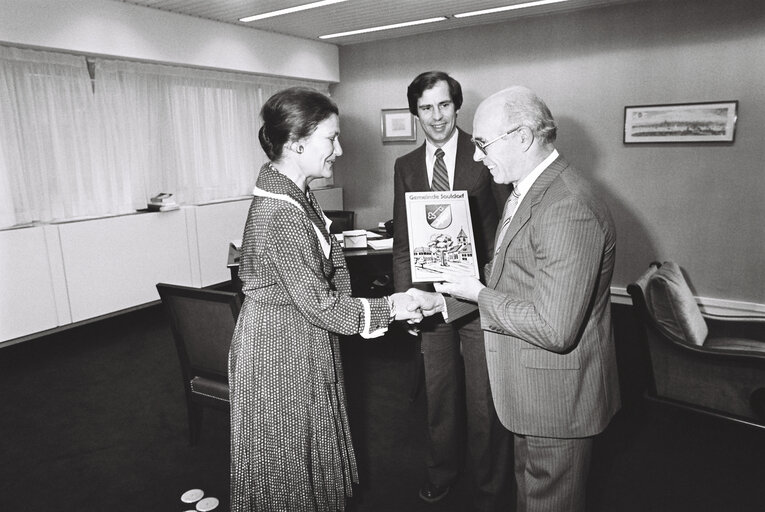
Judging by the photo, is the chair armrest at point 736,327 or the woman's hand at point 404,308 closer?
the woman's hand at point 404,308

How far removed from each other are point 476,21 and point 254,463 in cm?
550

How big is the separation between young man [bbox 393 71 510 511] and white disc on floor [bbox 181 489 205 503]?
1070mm

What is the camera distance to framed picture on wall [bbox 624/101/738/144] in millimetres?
4828

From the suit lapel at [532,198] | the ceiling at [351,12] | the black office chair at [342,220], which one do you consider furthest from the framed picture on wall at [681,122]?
the suit lapel at [532,198]

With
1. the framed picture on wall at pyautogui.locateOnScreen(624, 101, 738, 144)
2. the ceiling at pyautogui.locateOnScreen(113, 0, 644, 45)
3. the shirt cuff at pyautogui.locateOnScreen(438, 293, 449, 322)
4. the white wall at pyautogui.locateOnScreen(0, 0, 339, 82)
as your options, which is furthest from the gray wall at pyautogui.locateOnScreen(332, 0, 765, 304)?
the shirt cuff at pyautogui.locateOnScreen(438, 293, 449, 322)

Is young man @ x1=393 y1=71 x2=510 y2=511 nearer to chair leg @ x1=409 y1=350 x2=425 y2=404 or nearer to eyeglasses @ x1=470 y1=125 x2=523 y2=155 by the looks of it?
eyeglasses @ x1=470 y1=125 x2=523 y2=155

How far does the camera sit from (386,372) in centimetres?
383

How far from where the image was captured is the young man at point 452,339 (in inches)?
85.9

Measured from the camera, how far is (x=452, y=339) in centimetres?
226

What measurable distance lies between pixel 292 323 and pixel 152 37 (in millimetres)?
4490

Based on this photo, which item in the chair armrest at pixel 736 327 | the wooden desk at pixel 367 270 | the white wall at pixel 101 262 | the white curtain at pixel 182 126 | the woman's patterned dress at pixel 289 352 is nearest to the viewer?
the woman's patterned dress at pixel 289 352

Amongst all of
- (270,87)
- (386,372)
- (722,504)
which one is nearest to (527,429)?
(722,504)

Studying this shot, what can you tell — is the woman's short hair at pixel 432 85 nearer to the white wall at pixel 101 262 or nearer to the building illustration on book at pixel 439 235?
the building illustration on book at pixel 439 235

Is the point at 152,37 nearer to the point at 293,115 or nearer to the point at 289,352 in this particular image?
the point at 293,115
